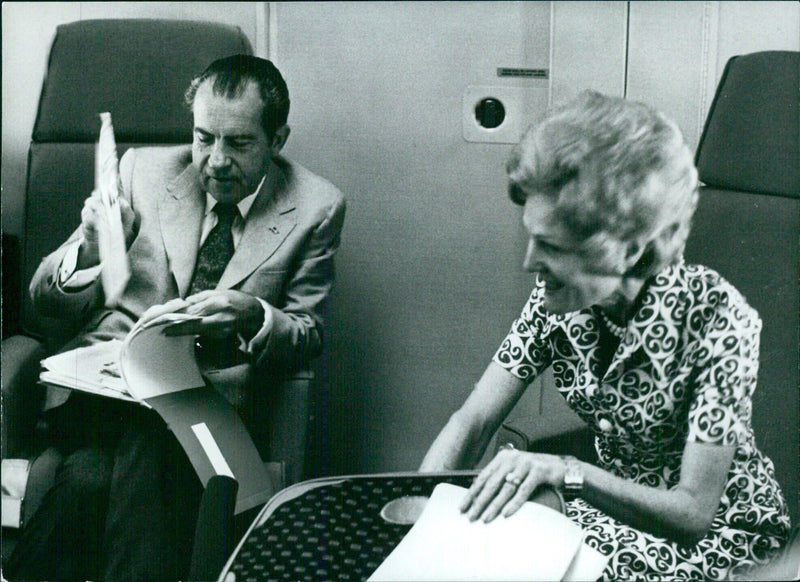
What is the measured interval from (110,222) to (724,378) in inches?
41.4

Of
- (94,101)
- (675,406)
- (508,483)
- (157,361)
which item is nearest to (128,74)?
(94,101)

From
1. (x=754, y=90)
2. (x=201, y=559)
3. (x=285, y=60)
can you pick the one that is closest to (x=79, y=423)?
(x=201, y=559)

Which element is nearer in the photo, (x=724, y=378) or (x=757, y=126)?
(x=724, y=378)

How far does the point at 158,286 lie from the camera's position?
4.35 feet

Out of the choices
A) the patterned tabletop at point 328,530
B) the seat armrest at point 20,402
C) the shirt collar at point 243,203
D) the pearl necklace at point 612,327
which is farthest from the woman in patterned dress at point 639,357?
the seat armrest at point 20,402

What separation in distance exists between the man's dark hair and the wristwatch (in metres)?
0.73

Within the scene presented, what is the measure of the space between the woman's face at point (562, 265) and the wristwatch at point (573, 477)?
0.23m

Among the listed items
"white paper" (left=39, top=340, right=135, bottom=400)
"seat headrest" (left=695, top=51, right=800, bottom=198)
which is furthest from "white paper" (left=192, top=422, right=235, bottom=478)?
"seat headrest" (left=695, top=51, right=800, bottom=198)

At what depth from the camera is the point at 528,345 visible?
4.05 feet

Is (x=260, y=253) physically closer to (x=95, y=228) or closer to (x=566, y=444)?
(x=95, y=228)

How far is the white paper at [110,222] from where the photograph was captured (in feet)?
A: 4.39

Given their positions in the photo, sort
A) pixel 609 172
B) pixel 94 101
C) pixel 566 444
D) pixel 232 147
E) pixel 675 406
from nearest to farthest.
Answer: pixel 609 172 → pixel 675 406 → pixel 566 444 → pixel 232 147 → pixel 94 101

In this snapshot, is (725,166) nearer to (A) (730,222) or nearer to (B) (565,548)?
(A) (730,222)

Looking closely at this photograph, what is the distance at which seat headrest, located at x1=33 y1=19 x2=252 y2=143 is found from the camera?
1.36 m
